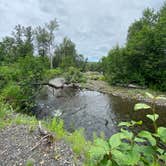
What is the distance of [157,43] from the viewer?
48.6 ft

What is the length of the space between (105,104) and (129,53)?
20.5 feet

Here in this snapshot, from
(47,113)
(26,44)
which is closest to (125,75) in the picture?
(47,113)

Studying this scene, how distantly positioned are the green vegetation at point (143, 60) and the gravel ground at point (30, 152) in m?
13.0

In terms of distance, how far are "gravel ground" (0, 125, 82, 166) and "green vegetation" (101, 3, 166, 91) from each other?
13016mm

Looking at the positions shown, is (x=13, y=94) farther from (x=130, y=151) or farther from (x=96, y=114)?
(x=130, y=151)

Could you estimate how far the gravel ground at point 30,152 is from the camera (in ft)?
9.91

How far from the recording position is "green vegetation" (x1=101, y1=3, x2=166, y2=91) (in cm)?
1485

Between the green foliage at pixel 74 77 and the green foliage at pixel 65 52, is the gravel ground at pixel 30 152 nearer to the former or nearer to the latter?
the green foliage at pixel 74 77

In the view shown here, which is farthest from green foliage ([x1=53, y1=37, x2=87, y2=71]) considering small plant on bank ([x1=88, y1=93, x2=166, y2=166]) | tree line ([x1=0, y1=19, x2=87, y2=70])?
small plant on bank ([x1=88, y1=93, x2=166, y2=166])

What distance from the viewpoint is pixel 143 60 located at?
15719mm

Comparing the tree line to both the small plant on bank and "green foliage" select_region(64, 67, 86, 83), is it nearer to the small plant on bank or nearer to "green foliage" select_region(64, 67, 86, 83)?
"green foliage" select_region(64, 67, 86, 83)

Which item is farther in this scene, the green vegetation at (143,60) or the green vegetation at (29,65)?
the green vegetation at (143,60)

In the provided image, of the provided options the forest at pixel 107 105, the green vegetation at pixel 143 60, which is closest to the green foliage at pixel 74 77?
the forest at pixel 107 105

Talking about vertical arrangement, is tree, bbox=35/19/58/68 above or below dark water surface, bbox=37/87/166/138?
above
